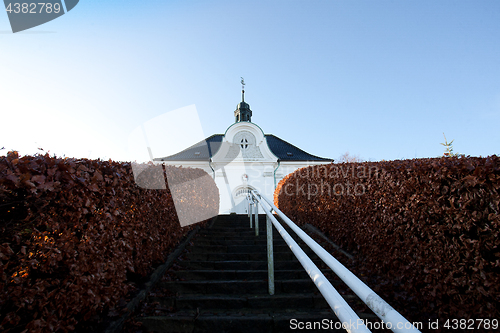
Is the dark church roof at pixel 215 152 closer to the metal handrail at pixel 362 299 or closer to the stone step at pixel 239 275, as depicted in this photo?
the stone step at pixel 239 275

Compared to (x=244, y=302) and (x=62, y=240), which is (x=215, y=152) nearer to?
(x=244, y=302)

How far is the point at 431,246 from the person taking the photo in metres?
2.83

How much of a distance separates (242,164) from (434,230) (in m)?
16.5

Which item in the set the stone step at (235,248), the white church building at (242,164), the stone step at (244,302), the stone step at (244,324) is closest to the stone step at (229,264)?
the stone step at (235,248)

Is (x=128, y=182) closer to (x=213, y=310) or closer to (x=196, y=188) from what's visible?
(x=213, y=310)

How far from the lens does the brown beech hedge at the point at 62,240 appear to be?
1.67 meters

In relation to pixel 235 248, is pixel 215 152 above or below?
above

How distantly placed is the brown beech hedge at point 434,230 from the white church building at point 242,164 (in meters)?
14.5

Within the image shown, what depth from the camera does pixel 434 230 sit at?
280 cm

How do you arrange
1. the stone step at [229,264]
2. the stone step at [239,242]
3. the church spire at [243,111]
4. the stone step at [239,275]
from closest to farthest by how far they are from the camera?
the stone step at [239,275] → the stone step at [229,264] → the stone step at [239,242] → the church spire at [243,111]

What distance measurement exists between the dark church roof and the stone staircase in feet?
51.0

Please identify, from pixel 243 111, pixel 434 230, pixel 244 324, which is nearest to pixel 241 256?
pixel 244 324

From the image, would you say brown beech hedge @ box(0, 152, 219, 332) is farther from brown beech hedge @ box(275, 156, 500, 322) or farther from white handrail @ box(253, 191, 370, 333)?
brown beech hedge @ box(275, 156, 500, 322)

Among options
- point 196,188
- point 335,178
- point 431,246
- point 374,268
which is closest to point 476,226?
point 431,246
